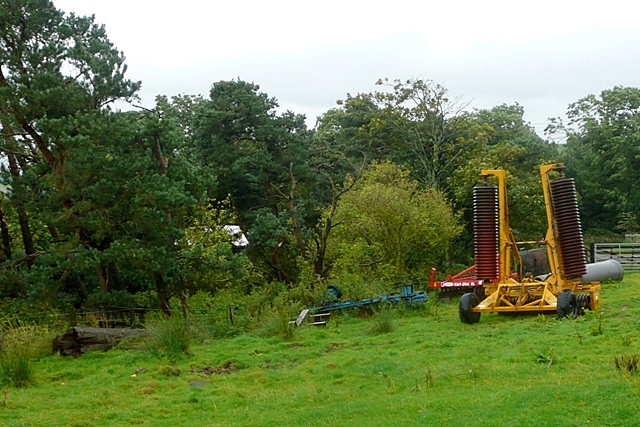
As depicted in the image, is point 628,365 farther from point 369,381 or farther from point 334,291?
point 334,291

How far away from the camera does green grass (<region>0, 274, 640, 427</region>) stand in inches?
298

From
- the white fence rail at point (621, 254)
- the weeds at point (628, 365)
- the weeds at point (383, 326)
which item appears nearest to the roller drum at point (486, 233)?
the weeds at point (383, 326)

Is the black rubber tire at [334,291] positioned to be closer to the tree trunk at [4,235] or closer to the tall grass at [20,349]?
the tall grass at [20,349]

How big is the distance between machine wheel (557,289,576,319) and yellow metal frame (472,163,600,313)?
0.50 meters

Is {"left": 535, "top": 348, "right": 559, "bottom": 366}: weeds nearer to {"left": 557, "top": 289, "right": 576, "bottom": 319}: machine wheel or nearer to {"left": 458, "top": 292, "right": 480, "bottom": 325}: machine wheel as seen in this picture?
{"left": 557, "top": 289, "right": 576, "bottom": 319}: machine wheel

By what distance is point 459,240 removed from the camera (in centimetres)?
3750

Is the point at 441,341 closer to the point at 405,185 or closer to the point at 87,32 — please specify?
the point at 87,32

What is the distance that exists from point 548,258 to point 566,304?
181 cm

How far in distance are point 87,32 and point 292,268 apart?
12.6 m

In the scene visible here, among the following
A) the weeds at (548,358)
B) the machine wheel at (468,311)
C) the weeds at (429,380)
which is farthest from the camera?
the machine wheel at (468,311)

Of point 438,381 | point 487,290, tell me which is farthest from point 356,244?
point 438,381

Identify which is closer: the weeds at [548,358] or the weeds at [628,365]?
the weeds at [628,365]

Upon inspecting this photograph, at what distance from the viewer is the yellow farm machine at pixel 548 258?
1653 centimetres

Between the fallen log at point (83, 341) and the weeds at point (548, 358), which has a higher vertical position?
the fallen log at point (83, 341)
